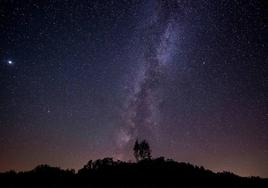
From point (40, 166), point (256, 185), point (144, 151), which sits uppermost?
point (144, 151)

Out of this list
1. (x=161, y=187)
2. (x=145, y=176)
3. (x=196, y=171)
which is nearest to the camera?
(x=161, y=187)

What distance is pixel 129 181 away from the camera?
4697 cm

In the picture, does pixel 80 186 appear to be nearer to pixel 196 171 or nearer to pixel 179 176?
pixel 179 176

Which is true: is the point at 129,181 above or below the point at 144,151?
below

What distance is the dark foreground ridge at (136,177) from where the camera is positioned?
138 ft

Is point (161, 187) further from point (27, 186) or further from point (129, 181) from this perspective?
point (27, 186)

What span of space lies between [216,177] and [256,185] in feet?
26.4

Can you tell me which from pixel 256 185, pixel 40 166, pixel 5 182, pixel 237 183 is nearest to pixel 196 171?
pixel 237 183

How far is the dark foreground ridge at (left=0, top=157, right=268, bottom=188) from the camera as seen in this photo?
4203 cm

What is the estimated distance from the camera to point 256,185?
44.0m

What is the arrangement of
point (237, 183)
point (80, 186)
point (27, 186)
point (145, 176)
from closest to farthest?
point (27, 186), point (80, 186), point (237, 183), point (145, 176)

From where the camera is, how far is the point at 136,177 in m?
49.8

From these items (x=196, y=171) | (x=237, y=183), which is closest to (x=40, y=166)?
(x=196, y=171)

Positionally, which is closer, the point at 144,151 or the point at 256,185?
the point at 256,185
